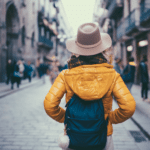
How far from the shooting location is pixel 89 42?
151cm

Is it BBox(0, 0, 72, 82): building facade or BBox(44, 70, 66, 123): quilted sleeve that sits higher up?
BBox(0, 0, 72, 82): building facade

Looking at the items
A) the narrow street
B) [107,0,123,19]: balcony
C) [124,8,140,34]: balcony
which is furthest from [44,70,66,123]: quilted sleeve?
[107,0,123,19]: balcony

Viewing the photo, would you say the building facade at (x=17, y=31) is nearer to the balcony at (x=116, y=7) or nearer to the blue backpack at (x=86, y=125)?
the balcony at (x=116, y=7)

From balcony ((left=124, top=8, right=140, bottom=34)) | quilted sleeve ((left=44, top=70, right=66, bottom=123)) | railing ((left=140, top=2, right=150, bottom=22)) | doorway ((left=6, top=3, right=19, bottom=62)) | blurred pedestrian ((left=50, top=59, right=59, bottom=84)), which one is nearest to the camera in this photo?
quilted sleeve ((left=44, top=70, right=66, bottom=123))

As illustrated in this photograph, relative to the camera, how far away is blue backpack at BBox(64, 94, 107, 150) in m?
1.36

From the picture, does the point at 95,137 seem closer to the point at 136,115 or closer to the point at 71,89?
the point at 71,89

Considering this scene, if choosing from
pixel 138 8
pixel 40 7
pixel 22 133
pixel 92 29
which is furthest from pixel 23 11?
pixel 92 29

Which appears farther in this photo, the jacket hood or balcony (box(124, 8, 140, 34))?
balcony (box(124, 8, 140, 34))

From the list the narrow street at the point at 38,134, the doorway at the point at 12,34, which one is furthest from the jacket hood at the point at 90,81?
the doorway at the point at 12,34

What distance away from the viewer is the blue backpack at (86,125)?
1.36 metres

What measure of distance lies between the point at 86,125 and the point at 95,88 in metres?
0.31

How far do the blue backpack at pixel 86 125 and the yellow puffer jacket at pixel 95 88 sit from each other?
10 cm

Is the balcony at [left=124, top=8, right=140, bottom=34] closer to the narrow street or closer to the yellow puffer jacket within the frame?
the narrow street

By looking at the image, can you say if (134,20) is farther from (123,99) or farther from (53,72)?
(123,99)
